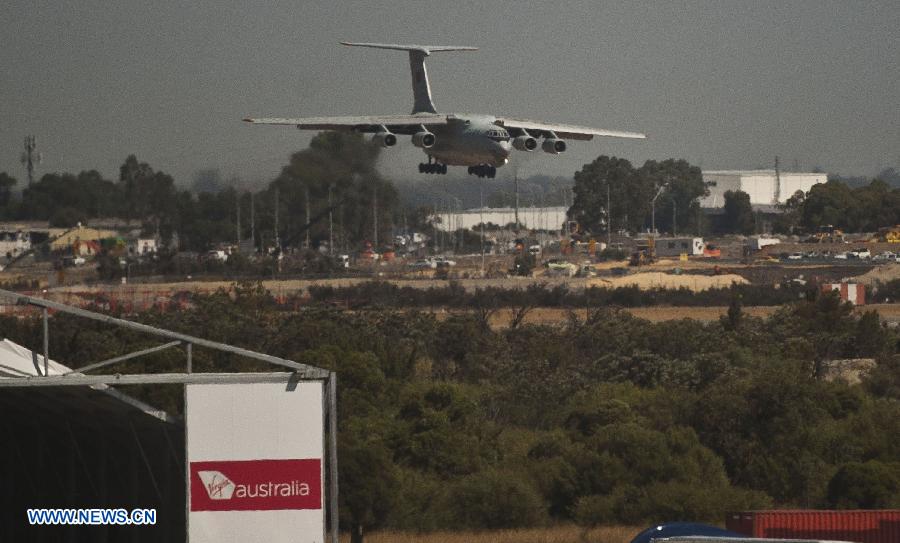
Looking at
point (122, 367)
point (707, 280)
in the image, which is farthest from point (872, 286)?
point (122, 367)

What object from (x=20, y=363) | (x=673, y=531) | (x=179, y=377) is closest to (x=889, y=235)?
(x=673, y=531)

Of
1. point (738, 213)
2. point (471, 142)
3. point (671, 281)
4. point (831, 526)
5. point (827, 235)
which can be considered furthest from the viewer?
point (738, 213)

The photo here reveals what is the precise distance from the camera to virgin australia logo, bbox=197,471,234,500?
2078cm

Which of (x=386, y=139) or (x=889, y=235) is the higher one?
(x=386, y=139)

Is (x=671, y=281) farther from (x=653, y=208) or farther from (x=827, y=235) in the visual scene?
(x=653, y=208)

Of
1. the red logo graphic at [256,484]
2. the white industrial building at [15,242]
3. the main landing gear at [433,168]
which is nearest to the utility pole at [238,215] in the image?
the white industrial building at [15,242]

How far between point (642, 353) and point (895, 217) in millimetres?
78751

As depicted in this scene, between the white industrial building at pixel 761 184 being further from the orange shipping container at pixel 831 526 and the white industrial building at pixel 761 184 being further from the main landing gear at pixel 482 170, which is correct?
the orange shipping container at pixel 831 526

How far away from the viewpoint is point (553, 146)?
5206 cm

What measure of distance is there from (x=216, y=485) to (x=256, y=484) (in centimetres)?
50

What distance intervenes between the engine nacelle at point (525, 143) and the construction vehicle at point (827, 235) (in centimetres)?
7006

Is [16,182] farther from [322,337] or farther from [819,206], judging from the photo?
[819,206]

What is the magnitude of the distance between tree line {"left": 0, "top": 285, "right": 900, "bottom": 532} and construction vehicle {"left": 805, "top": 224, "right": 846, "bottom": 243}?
57.2m
